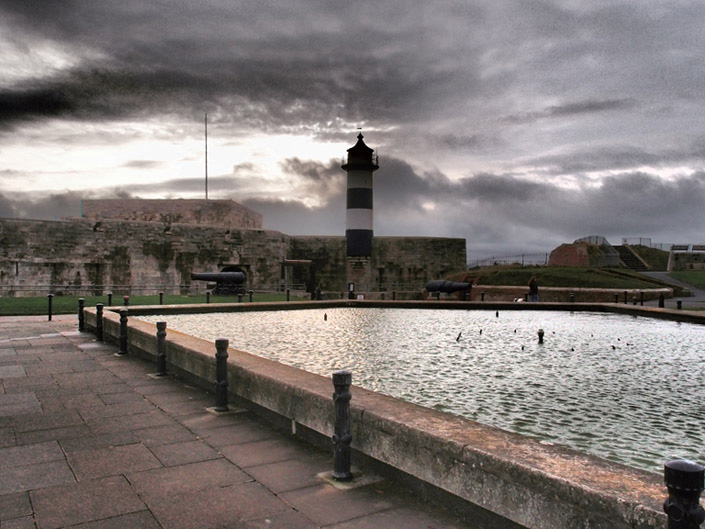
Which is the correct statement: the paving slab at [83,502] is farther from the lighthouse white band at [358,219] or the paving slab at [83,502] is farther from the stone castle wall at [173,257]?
the lighthouse white band at [358,219]

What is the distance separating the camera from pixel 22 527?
2.92m

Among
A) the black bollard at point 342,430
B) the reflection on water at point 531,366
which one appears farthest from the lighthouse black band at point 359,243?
the black bollard at point 342,430

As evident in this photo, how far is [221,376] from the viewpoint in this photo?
5301 mm

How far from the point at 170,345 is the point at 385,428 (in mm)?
4421

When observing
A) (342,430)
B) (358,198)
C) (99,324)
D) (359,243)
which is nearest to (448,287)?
(359,243)

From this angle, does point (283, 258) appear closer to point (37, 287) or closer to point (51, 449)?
point (37, 287)

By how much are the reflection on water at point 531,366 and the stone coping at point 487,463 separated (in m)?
2.73

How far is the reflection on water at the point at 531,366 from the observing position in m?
6.23

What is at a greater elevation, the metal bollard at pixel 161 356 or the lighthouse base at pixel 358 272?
the lighthouse base at pixel 358 272

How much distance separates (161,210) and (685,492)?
133ft

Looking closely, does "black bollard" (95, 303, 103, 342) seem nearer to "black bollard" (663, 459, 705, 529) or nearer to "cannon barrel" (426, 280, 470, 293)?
"black bollard" (663, 459, 705, 529)

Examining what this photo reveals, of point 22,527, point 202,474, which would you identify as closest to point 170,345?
point 202,474

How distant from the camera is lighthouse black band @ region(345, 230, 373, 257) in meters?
35.0

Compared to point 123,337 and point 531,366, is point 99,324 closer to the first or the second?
point 123,337
